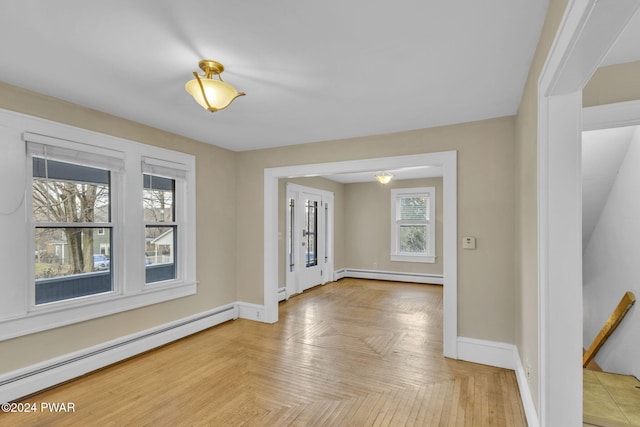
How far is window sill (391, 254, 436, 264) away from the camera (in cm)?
721

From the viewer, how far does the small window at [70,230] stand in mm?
2730

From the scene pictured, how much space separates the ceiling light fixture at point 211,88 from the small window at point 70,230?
1.69m

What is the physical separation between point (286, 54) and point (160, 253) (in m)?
2.85

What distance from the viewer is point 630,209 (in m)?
2.84

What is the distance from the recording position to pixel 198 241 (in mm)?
4145

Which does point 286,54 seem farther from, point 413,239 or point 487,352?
point 413,239

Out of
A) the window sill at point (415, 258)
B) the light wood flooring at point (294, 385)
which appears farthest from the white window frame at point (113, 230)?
the window sill at point (415, 258)

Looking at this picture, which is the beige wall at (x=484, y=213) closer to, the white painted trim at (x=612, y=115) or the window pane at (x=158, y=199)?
the white painted trim at (x=612, y=115)

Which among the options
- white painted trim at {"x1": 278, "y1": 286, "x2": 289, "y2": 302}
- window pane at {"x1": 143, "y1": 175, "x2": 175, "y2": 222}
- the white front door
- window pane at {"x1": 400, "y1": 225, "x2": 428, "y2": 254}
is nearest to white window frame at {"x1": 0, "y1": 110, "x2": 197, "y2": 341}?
window pane at {"x1": 143, "y1": 175, "x2": 175, "y2": 222}

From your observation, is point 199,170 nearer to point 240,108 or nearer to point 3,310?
point 240,108

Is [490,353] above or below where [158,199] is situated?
below

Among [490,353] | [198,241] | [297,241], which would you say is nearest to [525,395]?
[490,353]

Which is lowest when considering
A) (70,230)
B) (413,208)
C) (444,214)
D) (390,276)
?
(390,276)

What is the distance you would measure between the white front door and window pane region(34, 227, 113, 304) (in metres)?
3.57
